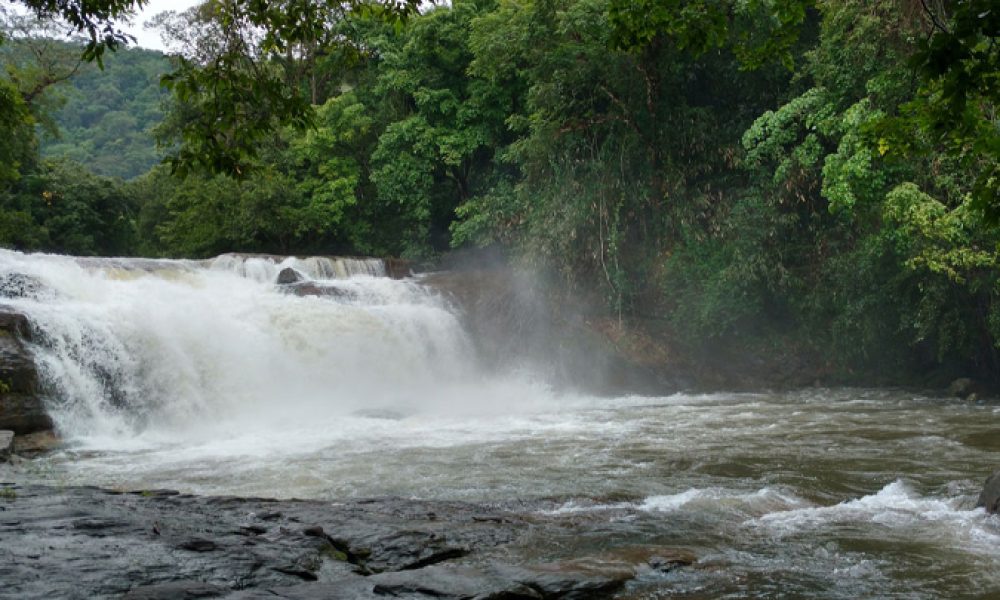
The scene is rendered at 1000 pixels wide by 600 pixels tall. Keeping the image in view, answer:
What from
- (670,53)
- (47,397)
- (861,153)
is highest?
(670,53)

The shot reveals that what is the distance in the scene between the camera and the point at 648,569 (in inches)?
211

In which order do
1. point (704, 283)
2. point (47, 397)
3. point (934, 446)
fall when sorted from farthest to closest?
point (704, 283) → point (47, 397) → point (934, 446)

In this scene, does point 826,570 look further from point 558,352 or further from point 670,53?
point 670,53

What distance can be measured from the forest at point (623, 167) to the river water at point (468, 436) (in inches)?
87.8

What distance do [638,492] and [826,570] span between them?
2.77m

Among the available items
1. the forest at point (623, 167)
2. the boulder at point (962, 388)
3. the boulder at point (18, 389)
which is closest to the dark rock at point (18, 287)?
the boulder at point (18, 389)

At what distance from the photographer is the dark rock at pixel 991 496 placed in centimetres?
677

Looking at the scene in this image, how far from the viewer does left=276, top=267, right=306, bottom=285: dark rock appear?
727 inches

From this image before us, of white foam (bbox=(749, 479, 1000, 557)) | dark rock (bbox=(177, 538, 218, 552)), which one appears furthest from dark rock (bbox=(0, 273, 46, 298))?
white foam (bbox=(749, 479, 1000, 557))

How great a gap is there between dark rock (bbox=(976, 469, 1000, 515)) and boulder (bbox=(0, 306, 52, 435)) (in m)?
11.4

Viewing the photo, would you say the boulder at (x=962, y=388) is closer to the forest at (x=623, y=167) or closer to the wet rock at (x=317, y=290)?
the forest at (x=623, y=167)

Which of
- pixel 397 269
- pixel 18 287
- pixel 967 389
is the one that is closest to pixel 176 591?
pixel 18 287

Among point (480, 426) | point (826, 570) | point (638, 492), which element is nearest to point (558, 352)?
point (480, 426)

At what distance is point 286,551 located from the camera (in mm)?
5223
